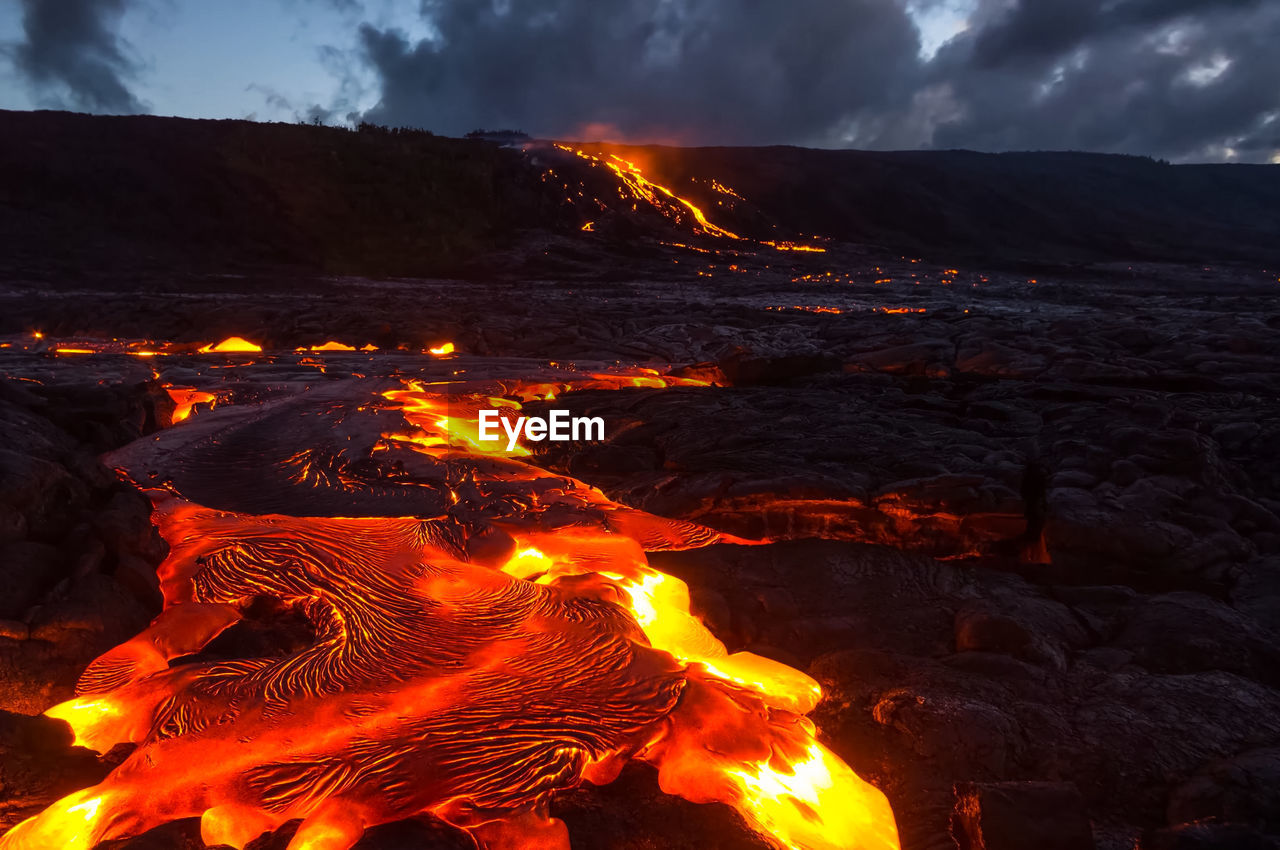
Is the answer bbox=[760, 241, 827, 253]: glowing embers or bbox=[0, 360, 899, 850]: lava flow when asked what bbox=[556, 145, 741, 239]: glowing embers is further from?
bbox=[0, 360, 899, 850]: lava flow

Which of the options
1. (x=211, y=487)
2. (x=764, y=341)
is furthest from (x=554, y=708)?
(x=764, y=341)

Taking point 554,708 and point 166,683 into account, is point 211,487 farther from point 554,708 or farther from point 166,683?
point 554,708

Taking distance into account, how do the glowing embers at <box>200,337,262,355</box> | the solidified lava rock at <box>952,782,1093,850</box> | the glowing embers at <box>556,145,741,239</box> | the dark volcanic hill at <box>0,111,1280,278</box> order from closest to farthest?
the solidified lava rock at <box>952,782,1093,850</box> < the glowing embers at <box>200,337,262,355</box> < the dark volcanic hill at <box>0,111,1280,278</box> < the glowing embers at <box>556,145,741,239</box>

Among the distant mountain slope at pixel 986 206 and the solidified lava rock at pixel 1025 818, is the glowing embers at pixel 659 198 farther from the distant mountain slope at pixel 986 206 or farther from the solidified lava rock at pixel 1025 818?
the solidified lava rock at pixel 1025 818

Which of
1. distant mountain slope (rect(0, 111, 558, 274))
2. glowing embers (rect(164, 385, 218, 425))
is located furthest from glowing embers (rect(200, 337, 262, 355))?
distant mountain slope (rect(0, 111, 558, 274))

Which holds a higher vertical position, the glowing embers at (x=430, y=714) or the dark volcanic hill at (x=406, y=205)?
the dark volcanic hill at (x=406, y=205)

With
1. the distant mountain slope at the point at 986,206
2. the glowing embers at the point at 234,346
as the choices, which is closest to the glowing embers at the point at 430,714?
the glowing embers at the point at 234,346

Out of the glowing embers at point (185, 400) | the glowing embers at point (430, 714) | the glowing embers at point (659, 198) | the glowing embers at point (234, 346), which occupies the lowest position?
the glowing embers at point (430, 714)
